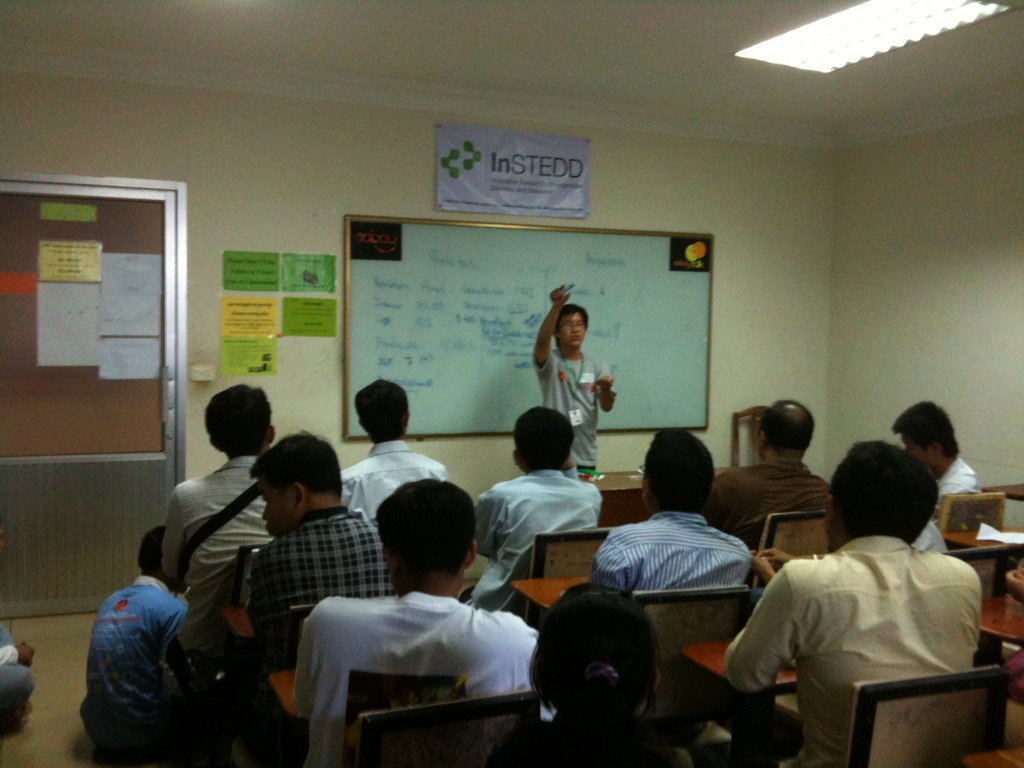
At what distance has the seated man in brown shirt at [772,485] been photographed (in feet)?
9.96

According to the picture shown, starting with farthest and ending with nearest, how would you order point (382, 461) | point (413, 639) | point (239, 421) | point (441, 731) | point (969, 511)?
point (969, 511) < point (382, 461) < point (239, 421) < point (413, 639) < point (441, 731)

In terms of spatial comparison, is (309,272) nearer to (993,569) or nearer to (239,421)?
(239,421)

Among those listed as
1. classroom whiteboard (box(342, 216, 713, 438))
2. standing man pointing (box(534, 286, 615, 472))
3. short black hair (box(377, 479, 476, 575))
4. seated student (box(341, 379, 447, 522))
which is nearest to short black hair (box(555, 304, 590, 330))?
standing man pointing (box(534, 286, 615, 472))

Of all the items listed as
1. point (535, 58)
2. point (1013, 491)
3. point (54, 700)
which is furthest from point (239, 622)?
point (1013, 491)

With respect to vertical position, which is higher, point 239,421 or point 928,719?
point 239,421

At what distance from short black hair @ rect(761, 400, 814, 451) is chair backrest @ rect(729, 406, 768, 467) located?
9.50 ft

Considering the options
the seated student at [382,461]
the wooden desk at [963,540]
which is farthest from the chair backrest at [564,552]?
the wooden desk at [963,540]

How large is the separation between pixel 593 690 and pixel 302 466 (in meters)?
1.19

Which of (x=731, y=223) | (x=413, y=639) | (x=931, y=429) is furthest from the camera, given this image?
(x=731, y=223)

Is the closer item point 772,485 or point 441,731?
point 441,731

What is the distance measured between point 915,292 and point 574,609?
5.05 m

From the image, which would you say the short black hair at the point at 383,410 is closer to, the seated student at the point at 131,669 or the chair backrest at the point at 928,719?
the seated student at the point at 131,669

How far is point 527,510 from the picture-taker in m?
2.86

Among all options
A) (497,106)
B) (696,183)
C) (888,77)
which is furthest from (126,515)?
(888,77)
